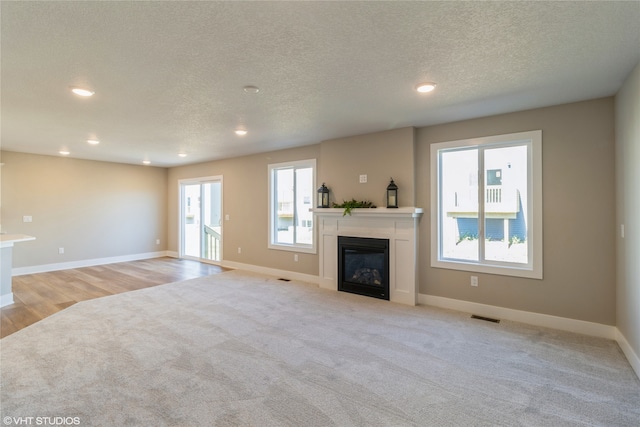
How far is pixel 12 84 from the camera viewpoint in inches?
110

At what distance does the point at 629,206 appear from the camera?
269 centimetres

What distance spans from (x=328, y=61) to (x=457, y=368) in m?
2.77

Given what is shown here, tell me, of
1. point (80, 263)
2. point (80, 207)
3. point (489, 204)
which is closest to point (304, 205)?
point (489, 204)

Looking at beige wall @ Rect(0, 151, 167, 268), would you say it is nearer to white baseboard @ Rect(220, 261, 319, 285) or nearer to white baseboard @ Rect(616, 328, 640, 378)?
white baseboard @ Rect(220, 261, 319, 285)

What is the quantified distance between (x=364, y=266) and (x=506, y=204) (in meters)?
2.14

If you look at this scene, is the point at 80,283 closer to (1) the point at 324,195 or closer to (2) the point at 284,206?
(2) the point at 284,206

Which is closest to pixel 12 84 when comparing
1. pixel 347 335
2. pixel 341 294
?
pixel 347 335

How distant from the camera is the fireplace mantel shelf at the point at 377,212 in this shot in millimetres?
4191

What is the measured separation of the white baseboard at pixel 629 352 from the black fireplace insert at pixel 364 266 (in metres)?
2.46

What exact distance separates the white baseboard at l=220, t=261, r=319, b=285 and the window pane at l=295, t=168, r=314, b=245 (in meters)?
0.63

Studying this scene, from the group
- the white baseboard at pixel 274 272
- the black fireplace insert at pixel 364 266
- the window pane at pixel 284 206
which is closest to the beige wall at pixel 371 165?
the black fireplace insert at pixel 364 266

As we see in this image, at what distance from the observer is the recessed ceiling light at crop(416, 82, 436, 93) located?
2.84 metres

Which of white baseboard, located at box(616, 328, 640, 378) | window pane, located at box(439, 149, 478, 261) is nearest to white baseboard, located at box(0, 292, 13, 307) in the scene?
window pane, located at box(439, 149, 478, 261)

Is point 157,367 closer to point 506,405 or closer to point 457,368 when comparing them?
point 457,368
